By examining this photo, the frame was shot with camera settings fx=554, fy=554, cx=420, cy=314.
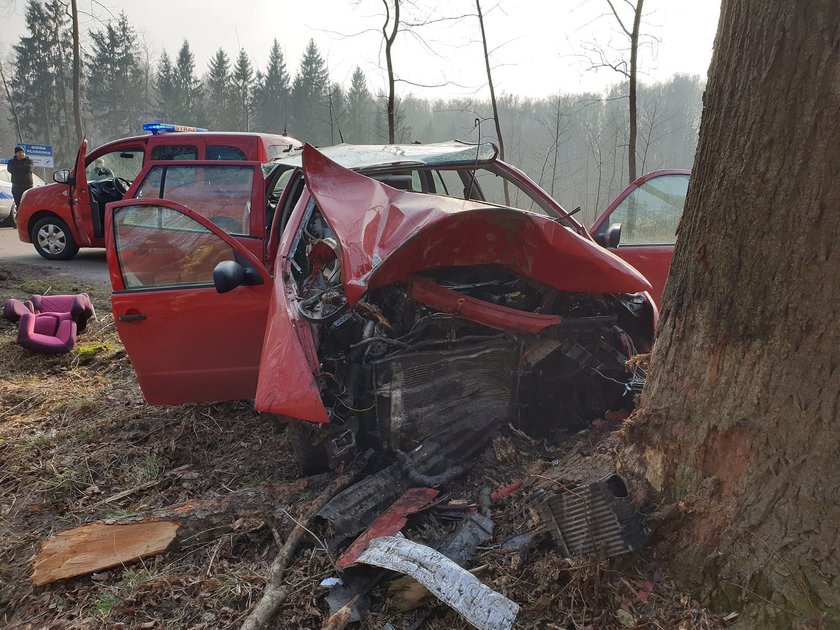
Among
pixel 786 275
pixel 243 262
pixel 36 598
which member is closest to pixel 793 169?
pixel 786 275

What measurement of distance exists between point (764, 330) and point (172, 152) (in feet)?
26.5

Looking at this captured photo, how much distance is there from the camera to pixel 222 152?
771cm

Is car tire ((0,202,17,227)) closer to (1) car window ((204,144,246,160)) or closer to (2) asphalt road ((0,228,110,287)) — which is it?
(2) asphalt road ((0,228,110,287))

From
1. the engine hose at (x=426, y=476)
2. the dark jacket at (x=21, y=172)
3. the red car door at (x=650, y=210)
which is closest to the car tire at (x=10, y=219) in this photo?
the dark jacket at (x=21, y=172)

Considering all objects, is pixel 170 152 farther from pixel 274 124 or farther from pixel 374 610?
pixel 274 124

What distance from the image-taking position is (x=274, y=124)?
151ft

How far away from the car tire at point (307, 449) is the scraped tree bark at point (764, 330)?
1.60m

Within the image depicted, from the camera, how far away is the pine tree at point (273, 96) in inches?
1783

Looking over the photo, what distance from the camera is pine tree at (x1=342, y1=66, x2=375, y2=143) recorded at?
45125 millimetres

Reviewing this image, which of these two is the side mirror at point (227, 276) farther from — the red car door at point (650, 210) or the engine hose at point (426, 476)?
the red car door at point (650, 210)

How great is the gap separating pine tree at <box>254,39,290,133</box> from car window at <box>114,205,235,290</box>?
144 feet

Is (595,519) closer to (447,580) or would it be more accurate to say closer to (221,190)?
(447,580)

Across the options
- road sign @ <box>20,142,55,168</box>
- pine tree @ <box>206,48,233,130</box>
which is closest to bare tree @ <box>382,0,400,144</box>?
road sign @ <box>20,142,55,168</box>

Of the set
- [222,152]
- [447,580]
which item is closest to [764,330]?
[447,580]
